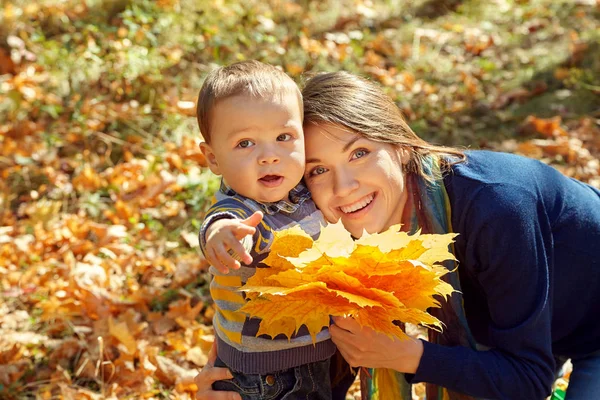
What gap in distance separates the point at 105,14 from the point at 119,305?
12.5ft

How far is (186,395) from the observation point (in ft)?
9.19

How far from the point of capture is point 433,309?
2293 mm

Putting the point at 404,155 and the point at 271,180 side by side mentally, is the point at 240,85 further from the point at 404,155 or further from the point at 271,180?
the point at 404,155

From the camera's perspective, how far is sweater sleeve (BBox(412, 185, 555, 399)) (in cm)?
195

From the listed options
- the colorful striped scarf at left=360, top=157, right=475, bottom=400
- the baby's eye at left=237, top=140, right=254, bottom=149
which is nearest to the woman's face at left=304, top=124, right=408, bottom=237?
the colorful striped scarf at left=360, top=157, right=475, bottom=400

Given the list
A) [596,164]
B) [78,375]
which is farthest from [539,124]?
[78,375]

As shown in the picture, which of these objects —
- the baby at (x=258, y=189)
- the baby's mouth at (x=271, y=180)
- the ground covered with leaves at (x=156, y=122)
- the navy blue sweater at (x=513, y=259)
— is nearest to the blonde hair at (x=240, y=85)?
the baby at (x=258, y=189)

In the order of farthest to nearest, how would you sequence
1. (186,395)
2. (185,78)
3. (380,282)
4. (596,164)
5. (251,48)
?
(251,48) < (185,78) < (596,164) < (186,395) < (380,282)

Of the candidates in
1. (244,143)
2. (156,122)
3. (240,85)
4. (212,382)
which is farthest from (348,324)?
(156,122)

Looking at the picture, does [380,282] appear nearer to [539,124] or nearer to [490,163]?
[490,163]

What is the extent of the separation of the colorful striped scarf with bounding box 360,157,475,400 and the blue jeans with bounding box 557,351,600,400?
1.28 feet

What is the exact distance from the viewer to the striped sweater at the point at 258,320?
6.34 feet

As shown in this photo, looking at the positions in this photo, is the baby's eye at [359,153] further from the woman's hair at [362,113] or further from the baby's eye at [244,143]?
the baby's eye at [244,143]

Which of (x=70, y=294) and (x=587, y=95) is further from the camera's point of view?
(x=587, y=95)
